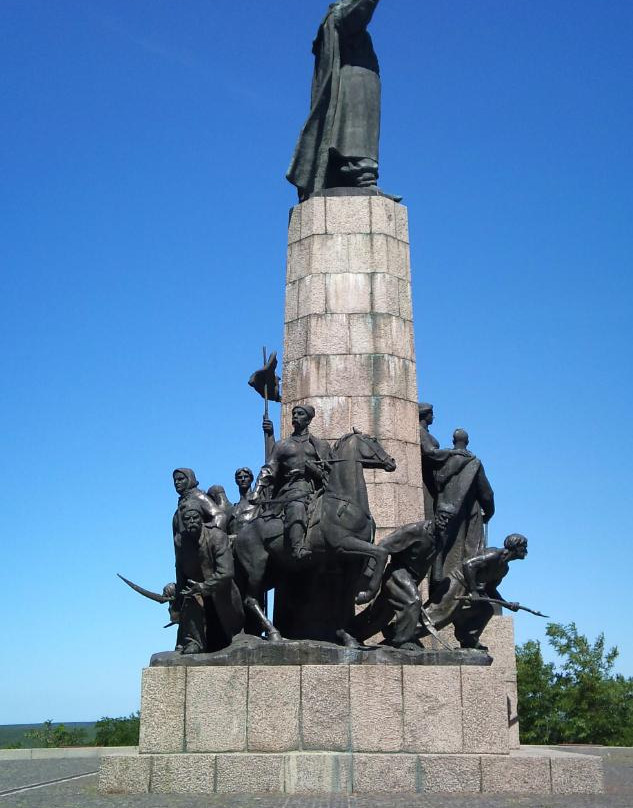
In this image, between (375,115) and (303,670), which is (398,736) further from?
(375,115)

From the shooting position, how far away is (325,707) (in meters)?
12.4

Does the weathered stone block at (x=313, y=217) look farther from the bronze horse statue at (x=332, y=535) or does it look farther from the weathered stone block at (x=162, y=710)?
the weathered stone block at (x=162, y=710)

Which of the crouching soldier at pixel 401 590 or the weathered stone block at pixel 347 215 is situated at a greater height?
the weathered stone block at pixel 347 215

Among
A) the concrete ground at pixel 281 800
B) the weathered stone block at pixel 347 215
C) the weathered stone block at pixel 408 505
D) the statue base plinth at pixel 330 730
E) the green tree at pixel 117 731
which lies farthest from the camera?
the green tree at pixel 117 731

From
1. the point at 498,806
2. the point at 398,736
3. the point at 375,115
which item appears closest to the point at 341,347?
the point at 375,115

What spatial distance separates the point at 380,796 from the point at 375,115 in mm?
10734

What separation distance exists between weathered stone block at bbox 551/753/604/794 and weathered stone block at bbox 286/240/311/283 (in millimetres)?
7926

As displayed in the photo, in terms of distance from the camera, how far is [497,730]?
487 inches

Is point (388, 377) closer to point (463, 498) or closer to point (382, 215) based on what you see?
point (463, 498)

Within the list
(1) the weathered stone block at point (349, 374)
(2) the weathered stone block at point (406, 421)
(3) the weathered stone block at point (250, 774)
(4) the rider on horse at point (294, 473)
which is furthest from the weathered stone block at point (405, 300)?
(3) the weathered stone block at point (250, 774)

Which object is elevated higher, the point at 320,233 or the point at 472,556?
the point at 320,233

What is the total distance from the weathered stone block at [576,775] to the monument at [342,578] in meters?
0.02

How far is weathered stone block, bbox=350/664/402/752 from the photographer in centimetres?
1223

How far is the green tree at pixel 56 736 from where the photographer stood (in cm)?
2348
